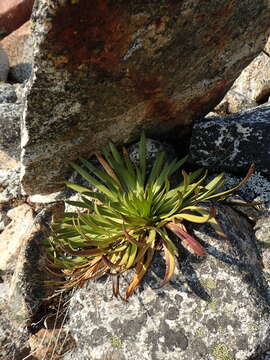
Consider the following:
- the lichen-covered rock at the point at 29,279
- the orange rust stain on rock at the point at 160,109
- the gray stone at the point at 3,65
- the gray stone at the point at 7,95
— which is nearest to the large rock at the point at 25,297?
the lichen-covered rock at the point at 29,279

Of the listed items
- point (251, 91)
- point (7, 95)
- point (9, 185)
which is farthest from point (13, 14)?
point (251, 91)

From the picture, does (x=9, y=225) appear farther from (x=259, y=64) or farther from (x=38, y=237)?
(x=259, y=64)

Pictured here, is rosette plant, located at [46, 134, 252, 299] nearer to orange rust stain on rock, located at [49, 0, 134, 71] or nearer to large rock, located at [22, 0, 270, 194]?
large rock, located at [22, 0, 270, 194]

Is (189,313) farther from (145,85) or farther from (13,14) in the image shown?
(13,14)

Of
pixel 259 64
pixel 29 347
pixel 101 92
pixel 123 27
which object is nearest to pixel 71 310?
pixel 29 347

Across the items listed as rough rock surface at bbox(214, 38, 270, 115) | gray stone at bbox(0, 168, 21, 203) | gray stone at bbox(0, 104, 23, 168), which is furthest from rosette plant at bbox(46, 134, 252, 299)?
rough rock surface at bbox(214, 38, 270, 115)

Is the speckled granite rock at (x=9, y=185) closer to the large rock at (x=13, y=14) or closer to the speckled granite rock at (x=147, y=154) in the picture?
the speckled granite rock at (x=147, y=154)
